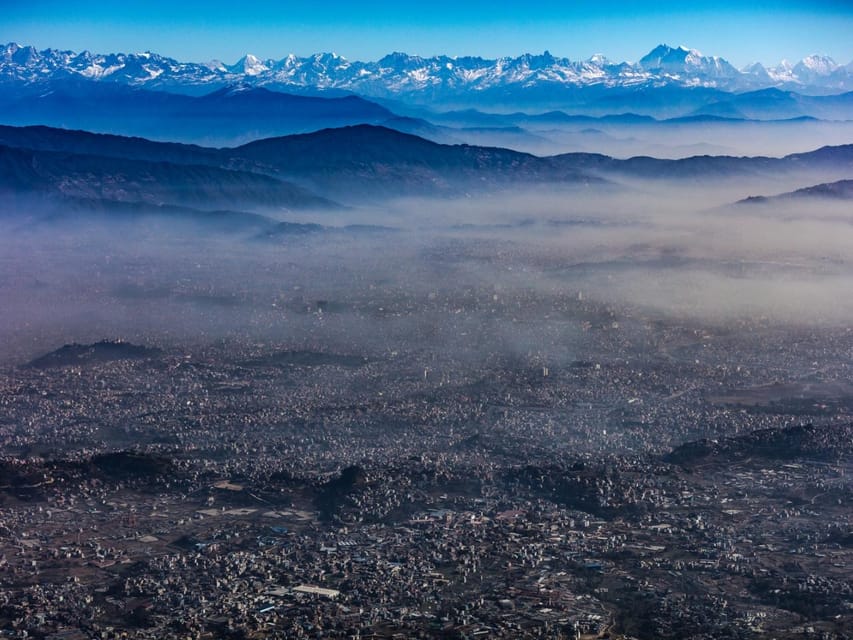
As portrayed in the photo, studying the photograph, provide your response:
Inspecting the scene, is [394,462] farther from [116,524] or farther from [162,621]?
[162,621]

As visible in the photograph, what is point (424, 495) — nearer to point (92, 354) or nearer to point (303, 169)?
point (92, 354)

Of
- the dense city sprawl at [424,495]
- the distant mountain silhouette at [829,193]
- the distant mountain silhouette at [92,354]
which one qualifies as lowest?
the dense city sprawl at [424,495]

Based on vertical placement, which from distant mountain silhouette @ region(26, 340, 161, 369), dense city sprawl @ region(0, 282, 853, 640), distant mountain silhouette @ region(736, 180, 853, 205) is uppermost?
distant mountain silhouette @ region(736, 180, 853, 205)

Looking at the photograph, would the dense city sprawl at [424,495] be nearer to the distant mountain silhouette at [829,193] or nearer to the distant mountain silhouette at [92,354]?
the distant mountain silhouette at [92,354]

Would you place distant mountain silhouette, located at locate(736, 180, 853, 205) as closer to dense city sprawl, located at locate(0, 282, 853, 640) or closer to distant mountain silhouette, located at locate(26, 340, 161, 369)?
dense city sprawl, located at locate(0, 282, 853, 640)

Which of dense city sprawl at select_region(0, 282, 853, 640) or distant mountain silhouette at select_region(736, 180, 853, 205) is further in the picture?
distant mountain silhouette at select_region(736, 180, 853, 205)

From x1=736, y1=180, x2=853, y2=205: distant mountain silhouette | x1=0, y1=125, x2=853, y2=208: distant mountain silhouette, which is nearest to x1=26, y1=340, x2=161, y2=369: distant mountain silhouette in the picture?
x1=0, y1=125, x2=853, y2=208: distant mountain silhouette

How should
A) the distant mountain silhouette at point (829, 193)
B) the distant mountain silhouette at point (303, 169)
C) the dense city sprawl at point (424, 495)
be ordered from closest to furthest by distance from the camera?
the dense city sprawl at point (424, 495) → the distant mountain silhouette at point (829, 193) → the distant mountain silhouette at point (303, 169)

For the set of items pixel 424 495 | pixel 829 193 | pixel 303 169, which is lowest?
pixel 424 495

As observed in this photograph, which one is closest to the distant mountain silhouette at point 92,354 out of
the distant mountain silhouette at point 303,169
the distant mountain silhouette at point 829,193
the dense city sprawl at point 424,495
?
the dense city sprawl at point 424,495

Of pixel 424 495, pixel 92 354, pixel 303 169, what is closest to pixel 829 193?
pixel 303 169

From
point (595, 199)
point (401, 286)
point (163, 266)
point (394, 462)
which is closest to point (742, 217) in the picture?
point (595, 199)

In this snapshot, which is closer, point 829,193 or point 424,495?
point 424,495
